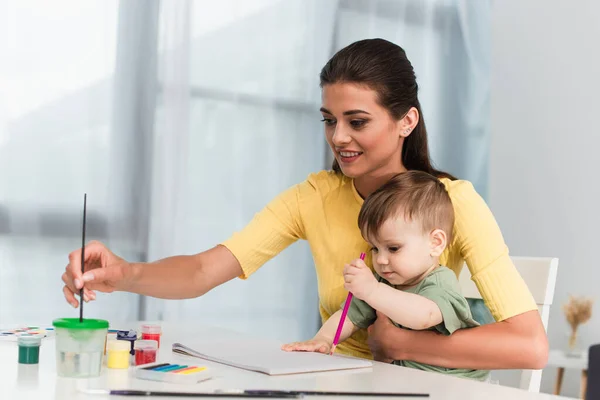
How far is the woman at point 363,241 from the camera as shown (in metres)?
1.42

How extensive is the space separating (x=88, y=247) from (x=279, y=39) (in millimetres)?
2058

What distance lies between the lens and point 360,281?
133cm

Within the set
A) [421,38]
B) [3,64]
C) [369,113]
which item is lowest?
[369,113]

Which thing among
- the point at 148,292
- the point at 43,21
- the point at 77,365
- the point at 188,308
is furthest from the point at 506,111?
the point at 77,365

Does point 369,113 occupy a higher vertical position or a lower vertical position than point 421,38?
lower

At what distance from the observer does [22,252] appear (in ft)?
8.67

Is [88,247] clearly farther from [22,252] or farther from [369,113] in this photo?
[22,252]

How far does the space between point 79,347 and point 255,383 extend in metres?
0.24

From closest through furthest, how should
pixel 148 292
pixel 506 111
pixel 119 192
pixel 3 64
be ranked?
1. pixel 148 292
2. pixel 3 64
3. pixel 119 192
4. pixel 506 111

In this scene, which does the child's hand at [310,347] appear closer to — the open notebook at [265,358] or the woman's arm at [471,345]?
→ the open notebook at [265,358]

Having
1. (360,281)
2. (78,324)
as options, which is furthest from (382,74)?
(78,324)

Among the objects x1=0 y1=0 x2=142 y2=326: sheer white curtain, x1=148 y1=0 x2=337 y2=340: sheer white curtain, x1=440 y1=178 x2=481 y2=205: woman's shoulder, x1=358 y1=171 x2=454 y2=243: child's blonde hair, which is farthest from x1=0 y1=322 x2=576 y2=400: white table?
Result: x1=148 y1=0 x2=337 y2=340: sheer white curtain

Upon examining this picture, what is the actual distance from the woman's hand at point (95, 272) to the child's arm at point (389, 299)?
0.45m

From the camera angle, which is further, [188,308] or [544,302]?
[188,308]
